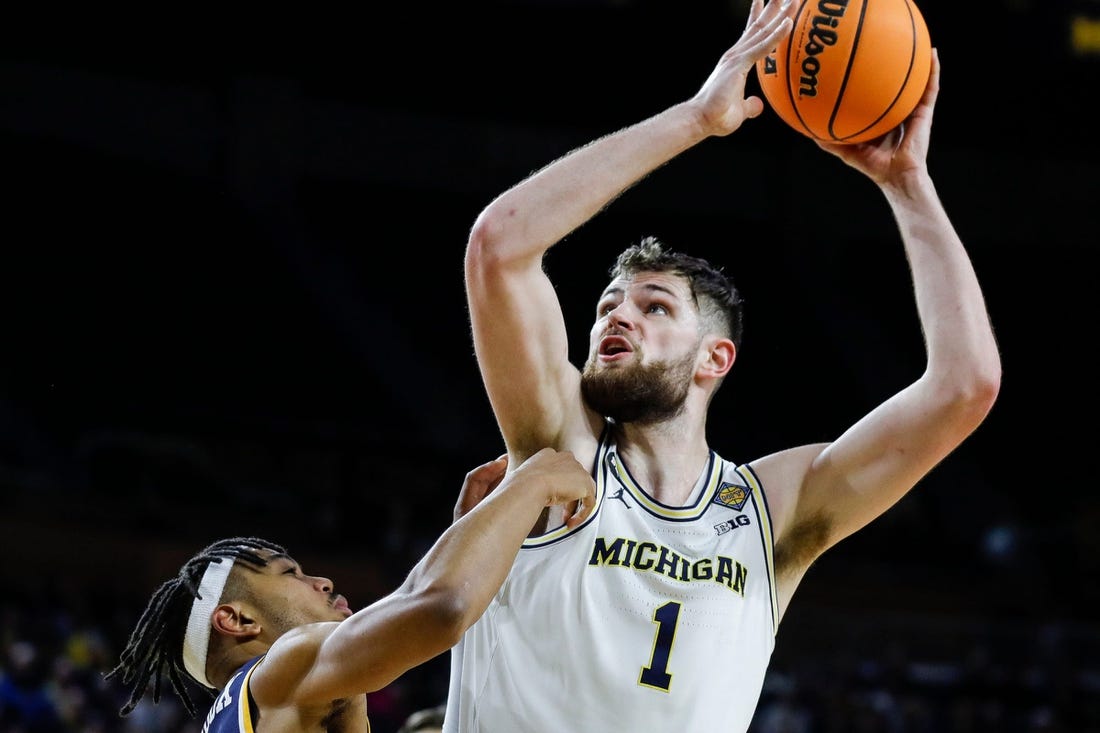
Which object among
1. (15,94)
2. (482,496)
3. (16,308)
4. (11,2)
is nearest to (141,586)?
(16,308)

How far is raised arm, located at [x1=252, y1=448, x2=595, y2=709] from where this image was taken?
276 cm

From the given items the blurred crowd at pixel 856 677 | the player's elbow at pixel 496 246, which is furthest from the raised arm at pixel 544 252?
the blurred crowd at pixel 856 677

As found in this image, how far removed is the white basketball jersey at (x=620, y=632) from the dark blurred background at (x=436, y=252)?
10.7m

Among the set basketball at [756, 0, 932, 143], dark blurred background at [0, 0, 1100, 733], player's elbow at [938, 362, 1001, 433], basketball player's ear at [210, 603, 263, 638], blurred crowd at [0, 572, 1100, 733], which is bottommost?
player's elbow at [938, 362, 1001, 433]

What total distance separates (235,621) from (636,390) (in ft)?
4.31

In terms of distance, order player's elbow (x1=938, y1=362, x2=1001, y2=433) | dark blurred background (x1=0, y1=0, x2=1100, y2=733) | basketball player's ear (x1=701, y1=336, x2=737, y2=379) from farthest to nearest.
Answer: dark blurred background (x1=0, y1=0, x2=1100, y2=733) → basketball player's ear (x1=701, y1=336, x2=737, y2=379) → player's elbow (x1=938, y1=362, x2=1001, y2=433)

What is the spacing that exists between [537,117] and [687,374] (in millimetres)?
14409

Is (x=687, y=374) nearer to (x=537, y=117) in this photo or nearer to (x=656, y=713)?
(x=656, y=713)

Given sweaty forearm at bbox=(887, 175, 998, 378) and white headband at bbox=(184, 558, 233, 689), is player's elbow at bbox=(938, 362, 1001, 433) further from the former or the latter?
white headband at bbox=(184, 558, 233, 689)

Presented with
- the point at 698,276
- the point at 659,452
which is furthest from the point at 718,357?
the point at 659,452

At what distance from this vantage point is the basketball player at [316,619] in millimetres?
2785

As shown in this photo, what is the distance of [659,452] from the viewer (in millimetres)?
3271

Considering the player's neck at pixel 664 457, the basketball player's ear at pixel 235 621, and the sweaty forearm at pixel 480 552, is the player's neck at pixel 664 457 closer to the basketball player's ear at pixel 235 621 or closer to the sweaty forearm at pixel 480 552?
the sweaty forearm at pixel 480 552

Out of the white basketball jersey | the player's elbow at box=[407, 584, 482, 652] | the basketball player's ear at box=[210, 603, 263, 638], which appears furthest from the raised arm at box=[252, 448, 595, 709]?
the basketball player's ear at box=[210, 603, 263, 638]
